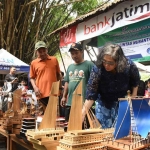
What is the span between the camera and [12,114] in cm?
288

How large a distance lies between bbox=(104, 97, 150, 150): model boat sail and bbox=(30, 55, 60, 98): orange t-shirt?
6.36 feet

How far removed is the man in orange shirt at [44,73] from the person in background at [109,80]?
1286 mm

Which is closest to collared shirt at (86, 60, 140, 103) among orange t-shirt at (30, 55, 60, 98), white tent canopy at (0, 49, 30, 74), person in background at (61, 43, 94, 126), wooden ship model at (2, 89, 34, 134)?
person in background at (61, 43, 94, 126)

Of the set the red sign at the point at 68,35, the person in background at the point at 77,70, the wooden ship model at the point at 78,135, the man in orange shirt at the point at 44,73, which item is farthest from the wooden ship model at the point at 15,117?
the red sign at the point at 68,35

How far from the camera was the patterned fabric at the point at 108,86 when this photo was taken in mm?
1959

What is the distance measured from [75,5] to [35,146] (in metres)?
8.52

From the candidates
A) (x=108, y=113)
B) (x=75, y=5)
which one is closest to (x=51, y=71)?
(x=108, y=113)

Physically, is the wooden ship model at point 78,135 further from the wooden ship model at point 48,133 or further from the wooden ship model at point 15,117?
the wooden ship model at point 15,117

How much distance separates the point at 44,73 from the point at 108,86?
1.53m

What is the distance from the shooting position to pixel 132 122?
1461mm

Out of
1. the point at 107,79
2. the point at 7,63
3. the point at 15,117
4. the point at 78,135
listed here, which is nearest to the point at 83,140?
the point at 78,135

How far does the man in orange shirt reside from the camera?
3.33 metres

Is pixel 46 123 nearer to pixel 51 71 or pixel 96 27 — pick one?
pixel 51 71

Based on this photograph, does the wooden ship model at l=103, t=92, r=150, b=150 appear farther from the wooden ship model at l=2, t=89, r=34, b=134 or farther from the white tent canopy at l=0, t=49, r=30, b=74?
the white tent canopy at l=0, t=49, r=30, b=74
